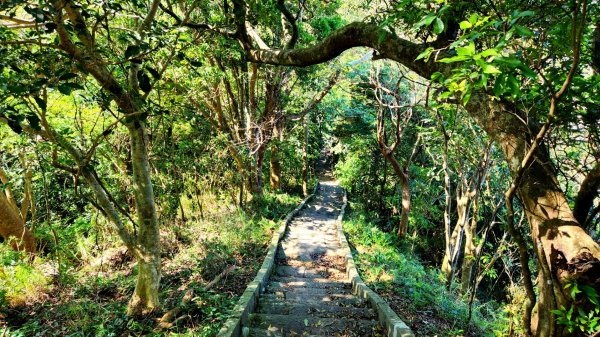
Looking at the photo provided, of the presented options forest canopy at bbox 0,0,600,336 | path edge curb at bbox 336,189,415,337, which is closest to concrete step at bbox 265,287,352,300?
path edge curb at bbox 336,189,415,337

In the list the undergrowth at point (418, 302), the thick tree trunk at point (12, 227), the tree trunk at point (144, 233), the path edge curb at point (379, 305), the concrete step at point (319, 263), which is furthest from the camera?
the concrete step at point (319, 263)

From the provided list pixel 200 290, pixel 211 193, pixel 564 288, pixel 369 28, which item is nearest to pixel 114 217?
pixel 200 290

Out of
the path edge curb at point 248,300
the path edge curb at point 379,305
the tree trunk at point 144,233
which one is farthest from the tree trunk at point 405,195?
the tree trunk at point 144,233

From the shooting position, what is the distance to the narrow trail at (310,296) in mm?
4625

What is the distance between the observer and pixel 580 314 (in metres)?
1.74

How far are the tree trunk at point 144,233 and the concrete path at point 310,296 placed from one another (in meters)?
1.45

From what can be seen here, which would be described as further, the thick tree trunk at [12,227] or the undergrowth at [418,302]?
the thick tree trunk at [12,227]

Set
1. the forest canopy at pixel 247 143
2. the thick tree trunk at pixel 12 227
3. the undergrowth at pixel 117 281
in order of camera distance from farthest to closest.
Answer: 1. the thick tree trunk at pixel 12 227
2. the undergrowth at pixel 117 281
3. the forest canopy at pixel 247 143

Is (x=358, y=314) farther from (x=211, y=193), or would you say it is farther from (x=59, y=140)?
(x=211, y=193)

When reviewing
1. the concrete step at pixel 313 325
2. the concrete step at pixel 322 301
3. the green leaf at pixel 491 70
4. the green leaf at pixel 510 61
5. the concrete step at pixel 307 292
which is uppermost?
the green leaf at pixel 510 61

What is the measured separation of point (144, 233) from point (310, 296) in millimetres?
3188

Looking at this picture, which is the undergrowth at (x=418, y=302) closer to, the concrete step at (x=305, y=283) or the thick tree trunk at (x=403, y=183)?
the concrete step at (x=305, y=283)

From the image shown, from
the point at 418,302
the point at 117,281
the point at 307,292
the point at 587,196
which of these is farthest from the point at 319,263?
the point at 587,196

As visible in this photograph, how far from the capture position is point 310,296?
20.3 feet
